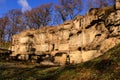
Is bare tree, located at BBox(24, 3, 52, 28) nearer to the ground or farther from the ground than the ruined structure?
farther from the ground

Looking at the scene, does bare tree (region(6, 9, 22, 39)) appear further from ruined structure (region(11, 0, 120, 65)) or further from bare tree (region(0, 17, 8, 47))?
ruined structure (region(11, 0, 120, 65))

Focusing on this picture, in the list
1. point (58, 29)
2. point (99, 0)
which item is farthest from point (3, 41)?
point (58, 29)

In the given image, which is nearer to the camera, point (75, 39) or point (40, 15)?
point (75, 39)

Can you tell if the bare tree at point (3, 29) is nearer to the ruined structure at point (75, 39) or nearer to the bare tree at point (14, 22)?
the bare tree at point (14, 22)

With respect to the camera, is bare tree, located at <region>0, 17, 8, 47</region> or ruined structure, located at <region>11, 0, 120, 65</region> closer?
ruined structure, located at <region>11, 0, 120, 65</region>

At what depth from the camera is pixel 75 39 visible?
3959 centimetres

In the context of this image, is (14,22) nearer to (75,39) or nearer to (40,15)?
(40,15)

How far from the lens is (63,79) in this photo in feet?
49.9

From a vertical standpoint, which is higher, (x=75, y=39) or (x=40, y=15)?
(x=40, y=15)

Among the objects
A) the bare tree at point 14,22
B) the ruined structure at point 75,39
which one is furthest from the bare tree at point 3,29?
the ruined structure at point 75,39

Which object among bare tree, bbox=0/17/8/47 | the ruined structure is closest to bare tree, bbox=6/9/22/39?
bare tree, bbox=0/17/8/47

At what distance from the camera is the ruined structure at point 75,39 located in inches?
1326

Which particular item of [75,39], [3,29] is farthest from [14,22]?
[75,39]

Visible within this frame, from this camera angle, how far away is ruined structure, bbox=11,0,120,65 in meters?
33.7
